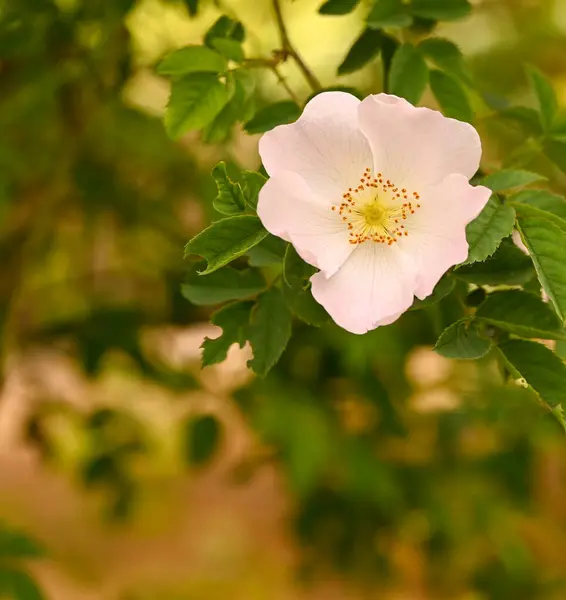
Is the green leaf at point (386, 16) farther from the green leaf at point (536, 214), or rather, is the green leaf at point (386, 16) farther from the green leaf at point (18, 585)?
the green leaf at point (18, 585)

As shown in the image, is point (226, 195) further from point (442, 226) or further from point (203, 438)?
point (203, 438)

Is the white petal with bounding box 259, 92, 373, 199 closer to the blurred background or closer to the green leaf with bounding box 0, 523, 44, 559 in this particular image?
the blurred background

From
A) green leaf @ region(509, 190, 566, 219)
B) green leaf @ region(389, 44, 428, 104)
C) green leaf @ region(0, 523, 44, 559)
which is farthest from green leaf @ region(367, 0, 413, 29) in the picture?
green leaf @ region(0, 523, 44, 559)

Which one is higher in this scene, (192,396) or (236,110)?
(236,110)

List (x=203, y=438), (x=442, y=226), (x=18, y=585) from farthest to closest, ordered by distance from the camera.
A: (x=203, y=438)
(x=18, y=585)
(x=442, y=226)

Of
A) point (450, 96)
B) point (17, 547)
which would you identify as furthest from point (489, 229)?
point (17, 547)

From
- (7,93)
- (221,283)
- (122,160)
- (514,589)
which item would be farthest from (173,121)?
(514,589)
